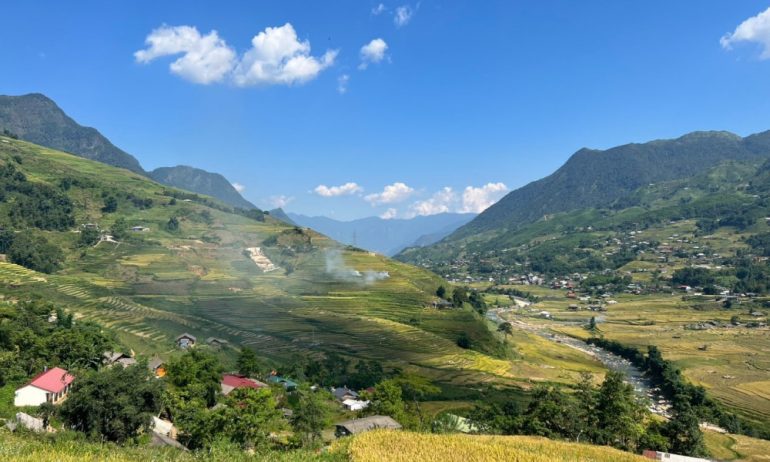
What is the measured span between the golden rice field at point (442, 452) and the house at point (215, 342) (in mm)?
57381

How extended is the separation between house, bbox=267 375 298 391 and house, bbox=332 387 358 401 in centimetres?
551

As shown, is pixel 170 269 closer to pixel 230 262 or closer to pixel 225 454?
pixel 230 262

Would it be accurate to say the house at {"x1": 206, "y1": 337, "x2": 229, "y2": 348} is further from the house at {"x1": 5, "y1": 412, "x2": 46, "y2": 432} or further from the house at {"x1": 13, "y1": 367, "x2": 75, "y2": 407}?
the house at {"x1": 5, "y1": 412, "x2": 46, "y2": 432}

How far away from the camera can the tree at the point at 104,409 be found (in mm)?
31516

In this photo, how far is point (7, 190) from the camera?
13212 centimetres

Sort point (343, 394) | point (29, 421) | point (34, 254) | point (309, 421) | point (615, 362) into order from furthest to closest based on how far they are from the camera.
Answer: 1. point (34, 254)
2. point (615, 362)
3. point (343, 394)
4. point (309, 421)
5. point (29, 421)

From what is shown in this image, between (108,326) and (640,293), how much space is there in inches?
6751

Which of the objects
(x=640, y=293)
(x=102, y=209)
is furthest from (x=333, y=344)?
(x=640, y=293)

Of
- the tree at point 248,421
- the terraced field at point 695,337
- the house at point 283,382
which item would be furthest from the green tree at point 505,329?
the tree at point 248,421

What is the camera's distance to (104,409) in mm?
31781

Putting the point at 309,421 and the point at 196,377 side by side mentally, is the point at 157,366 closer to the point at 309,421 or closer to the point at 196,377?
the point at 196,377

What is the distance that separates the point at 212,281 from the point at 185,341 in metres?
38.3

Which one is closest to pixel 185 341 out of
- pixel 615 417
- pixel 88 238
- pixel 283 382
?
pixel 283 382

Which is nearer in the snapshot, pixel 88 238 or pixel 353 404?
pixel 353 404
